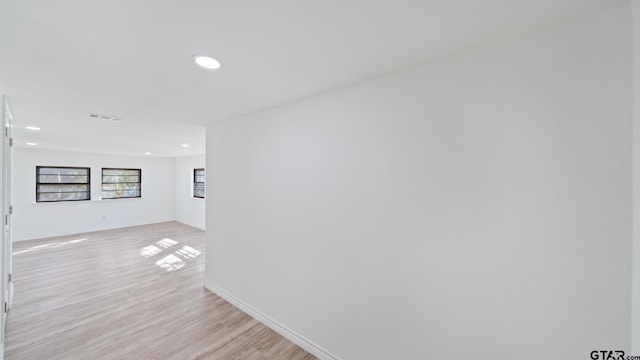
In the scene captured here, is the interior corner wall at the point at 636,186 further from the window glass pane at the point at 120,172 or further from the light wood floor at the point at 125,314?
the window glass pane at the point at 120,172

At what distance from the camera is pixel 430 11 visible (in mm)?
955

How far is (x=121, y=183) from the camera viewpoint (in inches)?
271

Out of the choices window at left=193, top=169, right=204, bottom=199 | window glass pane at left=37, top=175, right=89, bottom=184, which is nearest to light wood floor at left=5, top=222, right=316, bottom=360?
window glass pane at left=37, top=175, right=89, bottom=184

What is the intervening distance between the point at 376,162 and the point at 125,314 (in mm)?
3216

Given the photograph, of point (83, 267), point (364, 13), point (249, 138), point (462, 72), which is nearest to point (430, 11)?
point (364, 13)

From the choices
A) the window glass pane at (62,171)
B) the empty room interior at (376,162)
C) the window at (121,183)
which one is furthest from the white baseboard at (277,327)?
the window glass pane at (62,171)

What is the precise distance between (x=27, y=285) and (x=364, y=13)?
211 inches

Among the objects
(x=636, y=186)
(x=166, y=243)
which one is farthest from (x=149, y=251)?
(x=636, y=186)

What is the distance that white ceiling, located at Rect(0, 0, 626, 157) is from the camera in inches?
36.8

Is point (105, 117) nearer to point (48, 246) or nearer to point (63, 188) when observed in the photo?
point (48, 246)

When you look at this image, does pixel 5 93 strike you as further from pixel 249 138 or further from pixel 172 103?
pixel 249 138

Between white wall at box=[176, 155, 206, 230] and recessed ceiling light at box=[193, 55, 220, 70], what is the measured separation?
5.89 metres

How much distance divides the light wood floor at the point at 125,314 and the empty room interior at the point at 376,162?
3 centimetres

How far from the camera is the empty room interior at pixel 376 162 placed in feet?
3.13
